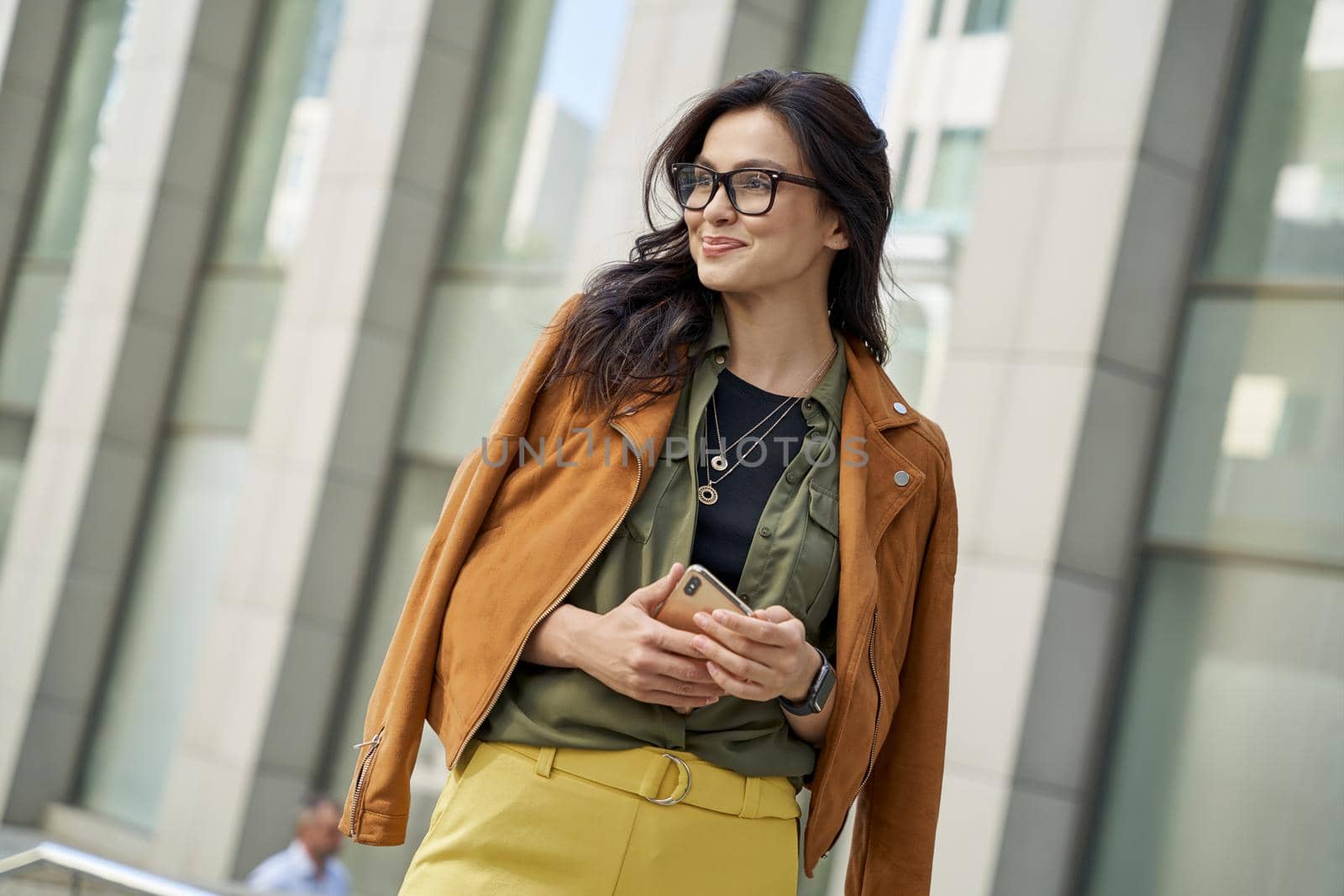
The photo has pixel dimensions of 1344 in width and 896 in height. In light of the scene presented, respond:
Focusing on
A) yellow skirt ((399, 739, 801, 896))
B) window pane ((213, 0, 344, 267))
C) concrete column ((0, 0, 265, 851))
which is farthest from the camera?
window pane ((213, 0, 344, 267))

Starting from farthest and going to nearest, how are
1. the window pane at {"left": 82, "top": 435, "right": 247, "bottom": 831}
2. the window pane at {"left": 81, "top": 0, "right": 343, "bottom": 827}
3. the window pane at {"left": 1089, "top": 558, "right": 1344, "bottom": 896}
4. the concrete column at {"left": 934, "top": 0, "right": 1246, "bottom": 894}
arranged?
the window pane at {"left": 81, "top": 0, "right": 343, "bottom": 827}, the window pane at {"left": 82, "top": 435, "right": 247, "bottom": 831}, the concrete column at {"left": 934, "top": 0, "right": 1246, "bottom": 894}, the window pane at {"left": 1089, "top": 558, "right": 1344, "bottom": 896}

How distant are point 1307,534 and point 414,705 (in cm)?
505

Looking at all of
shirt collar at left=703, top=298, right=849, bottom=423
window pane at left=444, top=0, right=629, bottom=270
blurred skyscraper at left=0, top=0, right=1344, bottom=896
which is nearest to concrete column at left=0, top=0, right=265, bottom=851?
blurred skyscraper at left=0, top=0, right=1344, bottom=896

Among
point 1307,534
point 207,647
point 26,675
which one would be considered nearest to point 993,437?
point 1307,534

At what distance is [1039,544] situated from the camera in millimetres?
6516

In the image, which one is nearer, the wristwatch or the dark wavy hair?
the wristwatch

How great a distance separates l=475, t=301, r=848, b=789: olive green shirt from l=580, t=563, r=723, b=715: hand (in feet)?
0.26

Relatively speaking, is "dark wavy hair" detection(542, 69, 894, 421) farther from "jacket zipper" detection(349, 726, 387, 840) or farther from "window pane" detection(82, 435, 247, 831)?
"window pane" detection(82, 435, 247, 831)

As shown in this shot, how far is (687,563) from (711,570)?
0.06 m

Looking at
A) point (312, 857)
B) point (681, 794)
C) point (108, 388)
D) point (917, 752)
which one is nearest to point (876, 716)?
point (917, 752)

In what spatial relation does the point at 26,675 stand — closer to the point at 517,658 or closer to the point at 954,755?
the point at 954,755

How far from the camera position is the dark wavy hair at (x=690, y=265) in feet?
8.27

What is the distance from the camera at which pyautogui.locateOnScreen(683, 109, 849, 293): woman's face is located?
2521mm

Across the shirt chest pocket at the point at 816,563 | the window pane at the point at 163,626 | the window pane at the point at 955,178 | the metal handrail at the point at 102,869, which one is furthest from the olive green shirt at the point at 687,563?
the window pane at the point at 163,626
